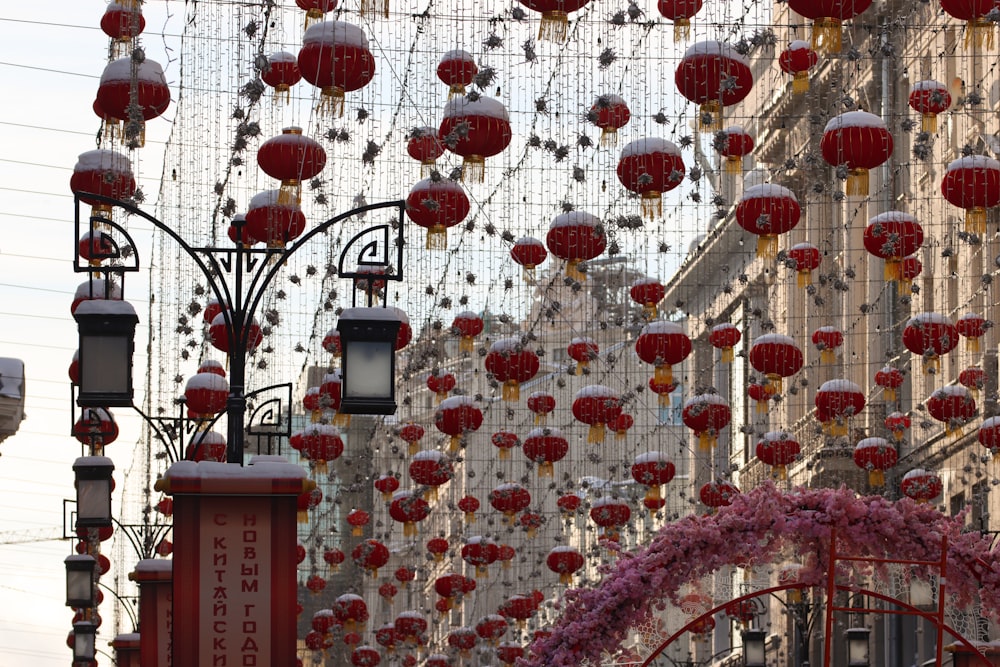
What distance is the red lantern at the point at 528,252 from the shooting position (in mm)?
22078

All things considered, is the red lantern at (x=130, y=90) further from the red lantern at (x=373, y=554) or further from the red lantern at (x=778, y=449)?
the red lantern at (x=373, y=554)

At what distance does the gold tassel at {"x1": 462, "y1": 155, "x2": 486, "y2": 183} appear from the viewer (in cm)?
1705

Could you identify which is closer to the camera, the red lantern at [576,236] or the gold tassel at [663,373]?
the red lantern at [576,236]

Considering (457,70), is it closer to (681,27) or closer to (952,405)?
(681,27)

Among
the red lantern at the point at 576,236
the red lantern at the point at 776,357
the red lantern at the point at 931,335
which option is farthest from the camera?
the red lantern at the point at 776,357

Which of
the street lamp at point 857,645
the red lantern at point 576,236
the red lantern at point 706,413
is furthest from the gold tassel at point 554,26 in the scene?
the red lantern at point 706,413

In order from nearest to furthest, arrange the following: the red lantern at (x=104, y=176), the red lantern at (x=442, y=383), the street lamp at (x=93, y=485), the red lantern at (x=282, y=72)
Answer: the red lantern at (x=104, y=176) → the red lantern at (x=282, y=72) → the street lamp at (x=93, y=485) → the red lantern at (x=442, y=383)

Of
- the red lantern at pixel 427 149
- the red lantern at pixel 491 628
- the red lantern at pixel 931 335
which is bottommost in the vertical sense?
the red lantern at pixel 491 628

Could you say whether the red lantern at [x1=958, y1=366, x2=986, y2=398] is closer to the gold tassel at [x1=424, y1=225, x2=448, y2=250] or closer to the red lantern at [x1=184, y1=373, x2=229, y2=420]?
the red lantern at [x1=184, y1=373, x2=229, y2=420]

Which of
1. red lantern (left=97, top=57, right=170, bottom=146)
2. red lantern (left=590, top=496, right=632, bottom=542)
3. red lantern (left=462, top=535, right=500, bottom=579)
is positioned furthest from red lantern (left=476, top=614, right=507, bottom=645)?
red lantern (left=97, top=57, right=170, bottom=146)

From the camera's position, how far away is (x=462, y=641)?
3650cm

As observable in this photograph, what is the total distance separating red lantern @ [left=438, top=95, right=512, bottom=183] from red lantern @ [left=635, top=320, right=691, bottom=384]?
5.02 m

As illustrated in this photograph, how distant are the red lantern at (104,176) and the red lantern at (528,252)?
5.48m

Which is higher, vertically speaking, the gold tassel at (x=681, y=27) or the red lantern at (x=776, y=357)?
the gold tassel at (x=681, y=27)
